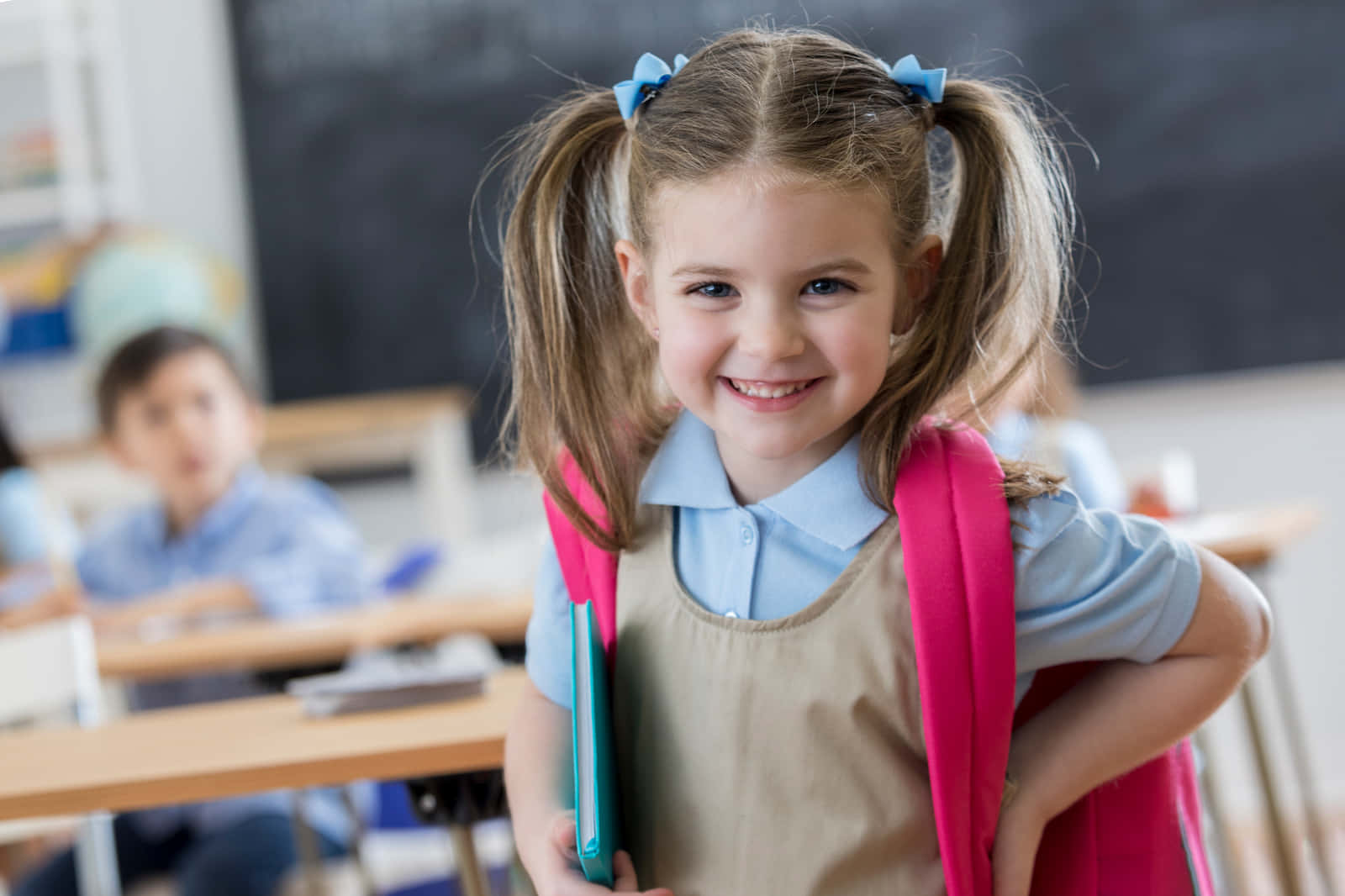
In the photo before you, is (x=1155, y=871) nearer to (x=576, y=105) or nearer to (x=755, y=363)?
(x=755, y=363)

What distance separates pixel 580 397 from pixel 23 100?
3.97m

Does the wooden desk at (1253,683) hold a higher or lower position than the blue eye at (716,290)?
lower

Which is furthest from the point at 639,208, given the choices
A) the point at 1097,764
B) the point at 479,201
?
the point at 479,201

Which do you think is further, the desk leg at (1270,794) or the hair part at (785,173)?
the desk leg at (1270,794)

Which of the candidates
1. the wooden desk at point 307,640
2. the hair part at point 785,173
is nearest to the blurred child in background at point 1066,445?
the wooden desk at point 307,640

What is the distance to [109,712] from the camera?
2496 millimetres

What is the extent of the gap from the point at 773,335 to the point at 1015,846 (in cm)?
37

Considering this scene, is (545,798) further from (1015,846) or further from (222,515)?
(222,515)

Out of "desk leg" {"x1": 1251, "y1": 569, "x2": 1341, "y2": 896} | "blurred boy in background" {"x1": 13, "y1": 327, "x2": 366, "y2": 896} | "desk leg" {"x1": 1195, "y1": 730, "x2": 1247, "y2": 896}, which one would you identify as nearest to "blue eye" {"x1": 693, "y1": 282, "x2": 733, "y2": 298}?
"desk leg" {"x1": 1195, "y1": 730, "x2": 1247, "y2": 896}

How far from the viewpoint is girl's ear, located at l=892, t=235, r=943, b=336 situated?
3.18 feet

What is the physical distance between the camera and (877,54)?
3.49 meters

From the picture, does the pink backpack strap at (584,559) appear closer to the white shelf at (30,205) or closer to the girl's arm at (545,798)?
the girl's arm at (545,798)

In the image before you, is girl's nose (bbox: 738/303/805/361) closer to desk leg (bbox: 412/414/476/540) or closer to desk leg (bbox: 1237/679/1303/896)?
desk leg (bbox: 1237/679/1303/896)

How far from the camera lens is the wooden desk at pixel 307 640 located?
81.1 inches
